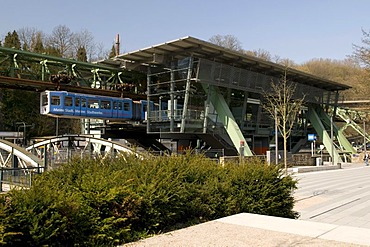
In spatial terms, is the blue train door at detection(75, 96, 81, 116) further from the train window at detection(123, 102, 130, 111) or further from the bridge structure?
the train window at detection(123, 102, 130, 111)

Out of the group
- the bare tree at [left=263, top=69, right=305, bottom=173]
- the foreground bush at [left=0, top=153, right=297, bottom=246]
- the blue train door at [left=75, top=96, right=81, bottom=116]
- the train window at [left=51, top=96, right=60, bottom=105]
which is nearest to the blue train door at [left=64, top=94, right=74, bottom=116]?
the blue train door at [left=75, top=96, right=81, bottom=116]

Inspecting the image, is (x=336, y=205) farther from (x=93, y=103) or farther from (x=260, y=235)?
(x=93, y=103)

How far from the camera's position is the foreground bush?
18.0ft

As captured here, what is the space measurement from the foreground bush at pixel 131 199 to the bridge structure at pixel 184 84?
25.6m

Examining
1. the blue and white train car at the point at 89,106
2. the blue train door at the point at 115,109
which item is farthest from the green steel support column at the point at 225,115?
the blue train door at the point at 115,109

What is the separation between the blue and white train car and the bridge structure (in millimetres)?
1948

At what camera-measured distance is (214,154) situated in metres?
35.8

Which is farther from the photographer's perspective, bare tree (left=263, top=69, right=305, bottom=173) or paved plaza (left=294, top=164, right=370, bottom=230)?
bare tree (left=263, top=69, right=305, bottom=173)

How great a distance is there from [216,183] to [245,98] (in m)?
34.9

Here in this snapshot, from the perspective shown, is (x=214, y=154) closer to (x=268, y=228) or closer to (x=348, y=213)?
(x=348, y=213)

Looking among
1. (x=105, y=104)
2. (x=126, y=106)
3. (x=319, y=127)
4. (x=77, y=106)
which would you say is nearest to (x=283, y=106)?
(x=126, y=106)

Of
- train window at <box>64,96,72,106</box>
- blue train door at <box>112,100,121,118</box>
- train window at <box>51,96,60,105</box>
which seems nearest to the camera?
train window at <box>51,96,60,105</box>

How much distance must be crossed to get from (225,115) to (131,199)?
107 ft

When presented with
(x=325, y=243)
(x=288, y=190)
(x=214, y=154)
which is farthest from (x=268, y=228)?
(x=214, y=154)
